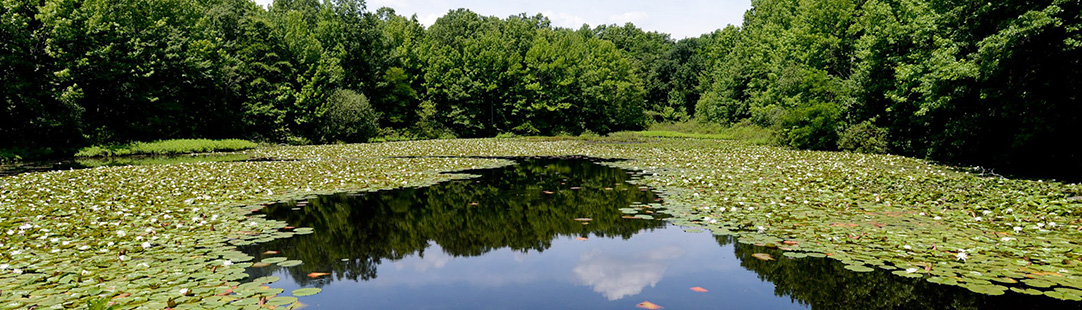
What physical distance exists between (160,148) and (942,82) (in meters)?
40.7

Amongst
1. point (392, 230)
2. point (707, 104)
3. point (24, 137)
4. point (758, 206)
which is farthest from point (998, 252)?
point (707, 104)

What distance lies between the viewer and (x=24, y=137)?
3100 centimetres

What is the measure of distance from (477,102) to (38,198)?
52488 millimetres

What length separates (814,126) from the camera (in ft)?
105

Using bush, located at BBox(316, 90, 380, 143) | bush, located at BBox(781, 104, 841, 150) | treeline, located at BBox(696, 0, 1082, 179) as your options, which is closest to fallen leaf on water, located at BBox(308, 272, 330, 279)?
treeline, located at BBox(696, 0, 1082, 179)

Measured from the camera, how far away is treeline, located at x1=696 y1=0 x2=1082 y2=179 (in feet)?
52.2

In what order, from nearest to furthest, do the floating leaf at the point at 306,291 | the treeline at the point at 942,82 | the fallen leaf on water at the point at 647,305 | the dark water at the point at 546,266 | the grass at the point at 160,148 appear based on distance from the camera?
the fallen leaf on water at the point at 647,305, the dark water at the point at 546,266, the floating leaf at the point at 306,291, the treeline at the point at 942,82, the grass at the point at 160,148

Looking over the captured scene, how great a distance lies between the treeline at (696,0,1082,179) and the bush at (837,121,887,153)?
6 cm

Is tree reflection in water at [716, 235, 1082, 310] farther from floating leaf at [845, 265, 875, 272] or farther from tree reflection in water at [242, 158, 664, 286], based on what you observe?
tree reflection in water at [242, 158, 664, 286]

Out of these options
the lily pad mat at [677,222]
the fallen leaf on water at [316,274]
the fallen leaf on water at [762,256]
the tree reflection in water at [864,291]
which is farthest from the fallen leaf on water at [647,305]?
the fallen leaf on water at [316,274]

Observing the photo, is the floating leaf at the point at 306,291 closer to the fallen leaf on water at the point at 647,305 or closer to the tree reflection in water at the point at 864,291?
the fallen leaf on water at the point at 647,305

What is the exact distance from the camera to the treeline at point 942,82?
15.9 m

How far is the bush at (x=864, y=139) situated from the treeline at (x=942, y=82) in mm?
60

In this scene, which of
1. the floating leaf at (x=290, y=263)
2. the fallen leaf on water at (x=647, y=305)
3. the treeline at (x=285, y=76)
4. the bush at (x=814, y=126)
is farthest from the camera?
the treeline at (x=285, y=76)
